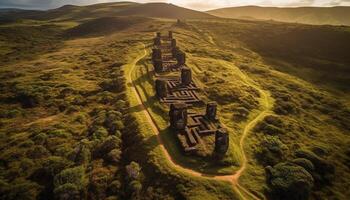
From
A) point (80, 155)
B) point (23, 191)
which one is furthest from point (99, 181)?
point (23, 191)

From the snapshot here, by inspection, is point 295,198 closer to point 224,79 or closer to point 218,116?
point 218,116

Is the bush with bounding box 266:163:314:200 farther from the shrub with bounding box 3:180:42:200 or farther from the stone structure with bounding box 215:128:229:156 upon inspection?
the shrub with bounding box 3:180:42:200

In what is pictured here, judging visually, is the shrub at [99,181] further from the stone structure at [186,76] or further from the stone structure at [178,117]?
the stone structure at [186,76]

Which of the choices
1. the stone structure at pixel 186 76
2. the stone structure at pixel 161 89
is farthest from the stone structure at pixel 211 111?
the stone structure at pixel 186 76

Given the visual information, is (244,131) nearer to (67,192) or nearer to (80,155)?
(80,155)

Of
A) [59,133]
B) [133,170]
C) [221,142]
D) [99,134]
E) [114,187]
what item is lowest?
[114,187]

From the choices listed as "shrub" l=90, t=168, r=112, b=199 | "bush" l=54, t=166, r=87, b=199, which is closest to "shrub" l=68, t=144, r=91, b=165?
"bush" l=54, t=166, r=87, b=199
